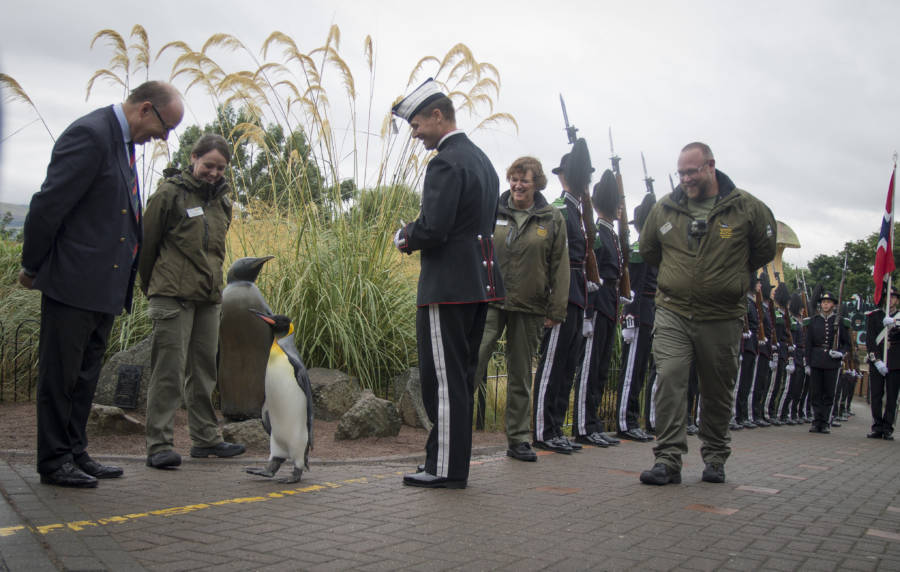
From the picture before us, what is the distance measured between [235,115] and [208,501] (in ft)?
27.0

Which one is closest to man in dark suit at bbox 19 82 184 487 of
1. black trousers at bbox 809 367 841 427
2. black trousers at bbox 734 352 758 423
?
black trousers at bbox 734 352 758 423

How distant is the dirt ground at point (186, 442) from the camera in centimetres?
573

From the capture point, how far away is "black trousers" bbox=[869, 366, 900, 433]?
12750 millimetres

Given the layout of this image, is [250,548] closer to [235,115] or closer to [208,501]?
[208,501]

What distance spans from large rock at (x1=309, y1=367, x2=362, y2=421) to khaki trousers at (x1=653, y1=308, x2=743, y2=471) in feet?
10.3

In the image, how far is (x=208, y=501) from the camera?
4.00 meters

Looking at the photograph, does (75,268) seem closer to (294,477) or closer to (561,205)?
(294,477)

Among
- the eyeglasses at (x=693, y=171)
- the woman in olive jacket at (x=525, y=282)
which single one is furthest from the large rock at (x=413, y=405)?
the eyeglasses at (x=693, y=171)

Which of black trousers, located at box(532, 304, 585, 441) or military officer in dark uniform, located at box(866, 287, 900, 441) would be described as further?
military officer in dark uniform, located at box(866, 287, 900, 441)

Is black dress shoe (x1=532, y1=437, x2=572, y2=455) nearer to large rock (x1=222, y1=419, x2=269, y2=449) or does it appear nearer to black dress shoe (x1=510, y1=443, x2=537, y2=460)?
black dress shoe (x1=510, y1=443, x2=537, y2=460)

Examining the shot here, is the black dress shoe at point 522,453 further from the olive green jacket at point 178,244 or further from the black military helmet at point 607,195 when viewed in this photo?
the black military helmet at point 607,195

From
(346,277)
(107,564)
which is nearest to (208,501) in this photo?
(107,564)

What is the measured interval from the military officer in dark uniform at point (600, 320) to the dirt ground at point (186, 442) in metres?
0.86

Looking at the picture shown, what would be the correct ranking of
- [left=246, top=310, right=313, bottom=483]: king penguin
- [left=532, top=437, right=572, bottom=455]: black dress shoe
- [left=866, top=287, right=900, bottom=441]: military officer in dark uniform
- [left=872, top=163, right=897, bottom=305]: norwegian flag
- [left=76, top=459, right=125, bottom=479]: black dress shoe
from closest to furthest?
1. [left=76, top=459, right=125, bottom=479]: black dress shoe
2. [left=246, top=310, right=313, bottom=483]: king penguin
3. [left=532, top=437, right=572, bottom=455]: black dress shoe
4. [left=866, top=287, right=900, bottom=441]: military officer in dark uniform
5. [left=872, top=163, right=897, bottom=305]: norwegian flag
